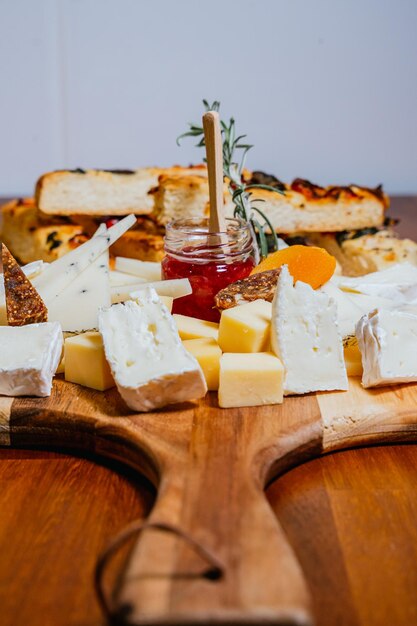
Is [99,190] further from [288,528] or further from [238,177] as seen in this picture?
[288,528]

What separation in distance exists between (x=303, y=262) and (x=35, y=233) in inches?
60.0

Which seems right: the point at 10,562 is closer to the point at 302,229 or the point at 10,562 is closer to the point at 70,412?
the point at 70,412

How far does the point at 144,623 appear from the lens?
86cm

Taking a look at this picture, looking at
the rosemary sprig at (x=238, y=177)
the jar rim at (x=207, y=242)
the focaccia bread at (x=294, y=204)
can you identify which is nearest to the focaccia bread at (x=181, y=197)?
the focaccia bread at (x=294, y=204)

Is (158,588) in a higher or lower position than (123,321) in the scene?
lower

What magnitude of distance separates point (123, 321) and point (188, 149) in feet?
11.5

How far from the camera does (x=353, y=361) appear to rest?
164 centimetres

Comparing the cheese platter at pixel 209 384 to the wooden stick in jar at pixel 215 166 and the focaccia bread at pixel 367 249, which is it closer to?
the wooden stick in jar at pixel 215 166

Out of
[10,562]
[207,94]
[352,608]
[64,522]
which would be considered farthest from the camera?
[207,94]

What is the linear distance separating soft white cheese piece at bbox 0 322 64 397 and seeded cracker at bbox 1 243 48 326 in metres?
0.09

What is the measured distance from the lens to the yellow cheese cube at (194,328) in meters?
1.66

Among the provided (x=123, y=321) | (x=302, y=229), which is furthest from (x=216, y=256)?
Result: (x=302, y=229)

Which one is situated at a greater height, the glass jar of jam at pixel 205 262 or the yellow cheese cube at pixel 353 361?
the glass jar of jam at pixel 205 262

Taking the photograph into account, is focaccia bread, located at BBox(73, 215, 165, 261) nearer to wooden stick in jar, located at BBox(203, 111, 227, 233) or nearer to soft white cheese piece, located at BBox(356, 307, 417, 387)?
wooden stick in jar, located at BBox(203, 111, 227, 233)
